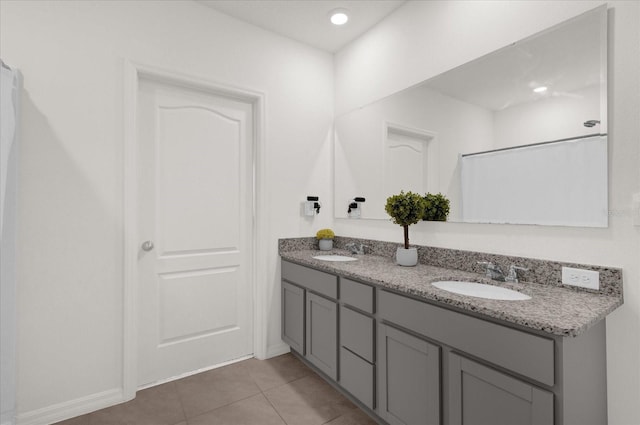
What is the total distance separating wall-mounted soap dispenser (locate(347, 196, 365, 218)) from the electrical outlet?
4.76ft

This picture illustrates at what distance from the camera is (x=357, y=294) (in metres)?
1.79

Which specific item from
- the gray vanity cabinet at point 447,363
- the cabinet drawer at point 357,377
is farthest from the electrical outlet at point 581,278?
the cabinet drawer at point 357,377

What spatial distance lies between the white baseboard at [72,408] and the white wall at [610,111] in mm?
2035

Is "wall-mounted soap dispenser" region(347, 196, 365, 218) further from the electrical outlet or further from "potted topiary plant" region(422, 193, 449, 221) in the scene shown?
the electrical outlet

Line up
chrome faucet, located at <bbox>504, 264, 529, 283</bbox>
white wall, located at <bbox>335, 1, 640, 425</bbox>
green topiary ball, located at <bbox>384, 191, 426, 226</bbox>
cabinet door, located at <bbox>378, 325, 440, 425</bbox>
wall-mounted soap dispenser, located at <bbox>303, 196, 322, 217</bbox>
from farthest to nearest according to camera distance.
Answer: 1. wall-mounted soap dispenser, located at <bbox>303, 196, 322, 217</bbox>
2. green topiary ball, located at <bbox>384, 191, 426, 226</bbox>
3. chrome faucet, located at <bbox>504, 264, 529, 283</bbox>
4. cabinet door, located at <bbox>378, 325, 440, 425</bbox>
5. white wall, located at <bbox>335, 1, 640, 425</bbox>

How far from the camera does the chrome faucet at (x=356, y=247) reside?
2.53 m

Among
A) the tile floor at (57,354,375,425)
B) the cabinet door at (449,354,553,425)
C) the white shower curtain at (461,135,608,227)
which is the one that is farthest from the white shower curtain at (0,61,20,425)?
the white shower curtain at (461,135,608,227)

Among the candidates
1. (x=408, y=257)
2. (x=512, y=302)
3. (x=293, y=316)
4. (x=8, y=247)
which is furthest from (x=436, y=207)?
(x=8, y=247)

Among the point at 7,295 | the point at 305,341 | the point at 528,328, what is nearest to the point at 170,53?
the point at 7,295

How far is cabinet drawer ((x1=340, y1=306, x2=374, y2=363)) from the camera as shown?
1.71 metres

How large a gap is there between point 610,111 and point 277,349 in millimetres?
2558

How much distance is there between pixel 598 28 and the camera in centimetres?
135

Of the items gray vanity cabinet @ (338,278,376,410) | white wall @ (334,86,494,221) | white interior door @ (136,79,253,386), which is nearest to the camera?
gray vanity cabinet @ (338,278,376,410)

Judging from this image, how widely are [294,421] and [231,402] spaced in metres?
0.44
